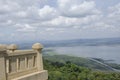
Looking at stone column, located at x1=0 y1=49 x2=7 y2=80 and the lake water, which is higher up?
stone column, located at x1=0 y1=49 x2=7 y2=80

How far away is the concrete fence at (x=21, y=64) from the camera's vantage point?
20.5ft

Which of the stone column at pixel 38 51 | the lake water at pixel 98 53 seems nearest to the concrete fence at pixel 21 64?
the stone column at pixel 38 51

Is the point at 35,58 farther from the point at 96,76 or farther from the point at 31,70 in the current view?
the point at 96,76

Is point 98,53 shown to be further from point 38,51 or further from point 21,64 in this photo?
point 21,64

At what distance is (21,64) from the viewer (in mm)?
7121

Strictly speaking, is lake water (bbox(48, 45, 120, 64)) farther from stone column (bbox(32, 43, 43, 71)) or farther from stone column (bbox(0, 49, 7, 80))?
stone column (bbox(0, 49, 7, 80))

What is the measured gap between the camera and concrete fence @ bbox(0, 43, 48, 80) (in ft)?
20.5

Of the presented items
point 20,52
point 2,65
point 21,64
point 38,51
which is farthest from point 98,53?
point 2,65

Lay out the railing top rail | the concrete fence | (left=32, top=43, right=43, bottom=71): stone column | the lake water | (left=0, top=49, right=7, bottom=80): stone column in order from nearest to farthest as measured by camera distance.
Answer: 1. (left=0, top=49, right=7, bottom=80): stone column
2. the concrete fence
3. the railing top rail
4. (left=32, top=43, right=43, bottom=71): stone column
5. the lake water

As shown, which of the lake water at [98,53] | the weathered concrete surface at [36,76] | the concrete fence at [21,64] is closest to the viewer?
the concrete fence at [21,64]

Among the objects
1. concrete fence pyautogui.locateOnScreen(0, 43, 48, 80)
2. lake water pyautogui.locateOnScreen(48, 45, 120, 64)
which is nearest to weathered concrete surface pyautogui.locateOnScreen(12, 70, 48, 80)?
concrete fence pyautogui.locateOnScreen(0, 43, 48, 80)

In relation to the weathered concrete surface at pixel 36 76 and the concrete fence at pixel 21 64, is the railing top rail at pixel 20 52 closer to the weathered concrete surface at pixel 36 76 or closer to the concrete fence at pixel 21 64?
the concrete fence at pixel 21 64

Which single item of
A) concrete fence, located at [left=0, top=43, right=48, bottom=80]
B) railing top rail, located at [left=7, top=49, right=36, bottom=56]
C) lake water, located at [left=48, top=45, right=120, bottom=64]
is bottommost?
lake water, located at [left=48, top=45, right=120, bottom=64]

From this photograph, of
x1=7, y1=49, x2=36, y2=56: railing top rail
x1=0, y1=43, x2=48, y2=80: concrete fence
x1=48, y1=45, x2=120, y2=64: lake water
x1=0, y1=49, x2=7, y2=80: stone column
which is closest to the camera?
x1=0, y1=49, x2=7, y2=80: stone column
